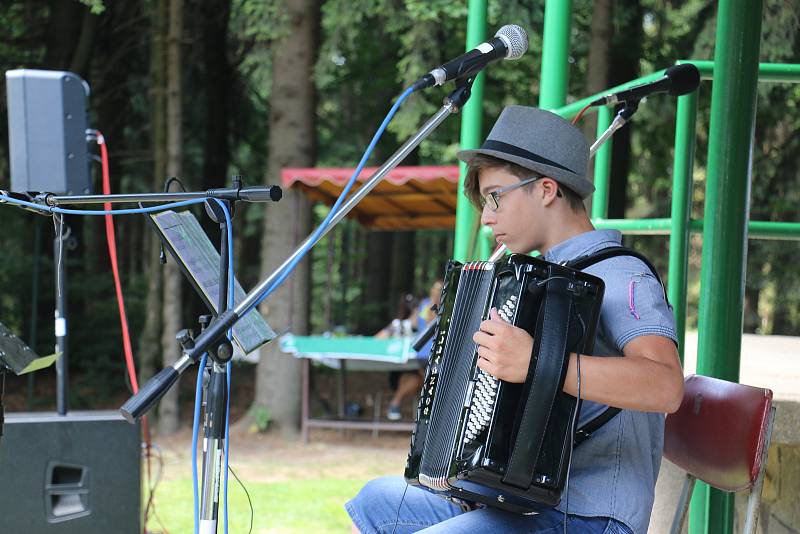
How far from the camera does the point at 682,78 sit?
9.45 feet

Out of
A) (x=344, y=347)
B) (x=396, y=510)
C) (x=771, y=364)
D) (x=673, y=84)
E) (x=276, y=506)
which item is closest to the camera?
(x=396, y=510)

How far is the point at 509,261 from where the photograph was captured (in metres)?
2.15

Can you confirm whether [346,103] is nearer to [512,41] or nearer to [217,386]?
[512,41]

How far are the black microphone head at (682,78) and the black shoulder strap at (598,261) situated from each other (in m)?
0.74

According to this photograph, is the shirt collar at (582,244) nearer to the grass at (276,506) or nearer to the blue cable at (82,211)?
the blue cable at (82,211)

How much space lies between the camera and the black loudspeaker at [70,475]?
3.87 m

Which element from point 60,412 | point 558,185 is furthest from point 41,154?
point 558,185

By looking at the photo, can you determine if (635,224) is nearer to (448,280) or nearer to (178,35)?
(448,280)

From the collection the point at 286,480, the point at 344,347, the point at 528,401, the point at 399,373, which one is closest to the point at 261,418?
the point at 344,347

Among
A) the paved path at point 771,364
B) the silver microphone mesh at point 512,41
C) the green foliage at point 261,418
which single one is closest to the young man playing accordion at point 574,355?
the silver microphone mesh at point 512,41

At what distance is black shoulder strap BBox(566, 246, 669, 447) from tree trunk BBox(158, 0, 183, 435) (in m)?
7.60

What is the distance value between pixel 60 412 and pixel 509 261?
2702mm

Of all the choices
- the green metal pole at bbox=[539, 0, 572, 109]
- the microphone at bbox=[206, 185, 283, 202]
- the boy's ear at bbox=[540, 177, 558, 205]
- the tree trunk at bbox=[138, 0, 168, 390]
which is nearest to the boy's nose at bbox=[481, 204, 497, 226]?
the boy's ear at bbox=[540, 177, 558, 205]

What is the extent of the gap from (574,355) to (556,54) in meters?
2.58
